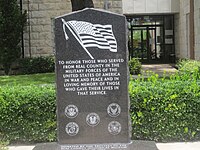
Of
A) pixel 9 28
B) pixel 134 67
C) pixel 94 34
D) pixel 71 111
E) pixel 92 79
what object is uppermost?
pixel 9 28

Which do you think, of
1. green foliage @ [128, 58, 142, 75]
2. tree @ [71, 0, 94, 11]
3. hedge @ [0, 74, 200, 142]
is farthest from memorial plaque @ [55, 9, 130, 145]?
green foliage @ [128, 58, 142, 75]

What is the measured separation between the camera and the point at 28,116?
675 cm

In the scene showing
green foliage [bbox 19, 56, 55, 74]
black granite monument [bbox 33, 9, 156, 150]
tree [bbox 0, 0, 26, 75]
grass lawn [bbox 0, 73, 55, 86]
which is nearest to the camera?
black granite monument [bbox 33, 9, 156, 150]

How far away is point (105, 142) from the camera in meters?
5.56

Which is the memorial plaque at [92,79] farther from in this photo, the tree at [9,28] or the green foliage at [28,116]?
the tree at [9,28]

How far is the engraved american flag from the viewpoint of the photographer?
5527 mm

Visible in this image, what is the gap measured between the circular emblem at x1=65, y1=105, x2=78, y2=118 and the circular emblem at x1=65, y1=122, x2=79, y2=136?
4.3 inches

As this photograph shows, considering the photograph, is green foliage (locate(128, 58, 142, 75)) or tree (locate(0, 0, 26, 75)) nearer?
green foliage (locate(128, 58, 142, 75))

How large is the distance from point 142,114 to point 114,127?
1235 mm

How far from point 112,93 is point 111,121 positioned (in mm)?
388

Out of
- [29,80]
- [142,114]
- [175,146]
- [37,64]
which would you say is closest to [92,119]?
[142,114]

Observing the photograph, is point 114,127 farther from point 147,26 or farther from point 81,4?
point 147,26

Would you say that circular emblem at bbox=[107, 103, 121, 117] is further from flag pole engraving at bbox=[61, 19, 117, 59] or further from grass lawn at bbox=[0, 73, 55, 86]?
grass lawn at bbox=[0, 73, 55, 86]

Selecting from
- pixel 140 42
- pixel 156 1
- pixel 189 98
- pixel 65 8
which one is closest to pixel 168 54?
pixel 140 42
